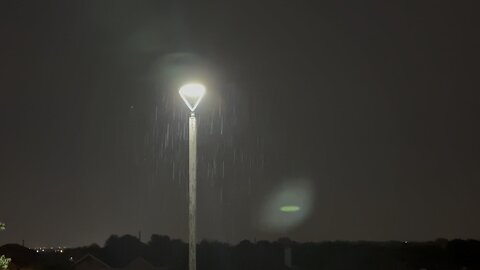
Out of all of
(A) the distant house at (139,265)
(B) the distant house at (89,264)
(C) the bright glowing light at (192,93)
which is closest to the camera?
(C) the bright glowing light at (192,93)

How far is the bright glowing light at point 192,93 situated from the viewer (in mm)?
10633

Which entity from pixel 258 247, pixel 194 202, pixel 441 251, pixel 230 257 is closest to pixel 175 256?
pixel 230 257

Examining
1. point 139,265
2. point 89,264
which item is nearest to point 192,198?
point 89,264

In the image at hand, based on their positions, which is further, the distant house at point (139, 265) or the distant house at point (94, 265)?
the distant house at point (139, 265)

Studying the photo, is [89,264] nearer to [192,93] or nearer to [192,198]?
[192,198]

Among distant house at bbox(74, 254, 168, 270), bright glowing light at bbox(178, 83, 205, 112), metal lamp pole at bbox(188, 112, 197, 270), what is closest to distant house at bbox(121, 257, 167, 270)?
distant house at bbox(74, 254, 168, 270)

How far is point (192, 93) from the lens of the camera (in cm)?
1066

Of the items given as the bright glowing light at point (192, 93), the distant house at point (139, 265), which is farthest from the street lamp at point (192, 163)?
the distant house at point (139, 265)

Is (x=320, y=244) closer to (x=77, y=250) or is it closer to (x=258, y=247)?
(x=258, y=247)

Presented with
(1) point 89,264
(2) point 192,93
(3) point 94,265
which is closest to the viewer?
(2) point 192,93

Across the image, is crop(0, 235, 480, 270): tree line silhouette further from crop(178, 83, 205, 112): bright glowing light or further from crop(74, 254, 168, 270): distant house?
crop(178, 83, 205, 112): bright glowing light

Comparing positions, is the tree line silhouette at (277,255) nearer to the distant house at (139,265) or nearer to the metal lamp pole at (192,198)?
the distant house at (139,265)

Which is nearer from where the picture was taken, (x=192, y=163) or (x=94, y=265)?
(x=192, y=163)

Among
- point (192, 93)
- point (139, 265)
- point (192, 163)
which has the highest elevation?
point (192, 93)
